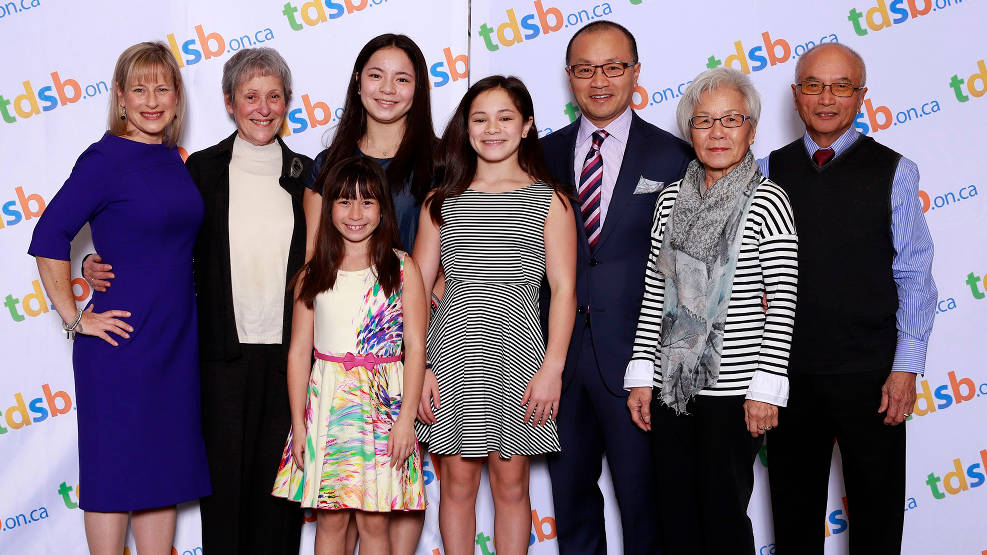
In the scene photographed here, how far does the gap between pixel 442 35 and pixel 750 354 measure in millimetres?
1703

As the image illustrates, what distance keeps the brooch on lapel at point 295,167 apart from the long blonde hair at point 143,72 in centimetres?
34

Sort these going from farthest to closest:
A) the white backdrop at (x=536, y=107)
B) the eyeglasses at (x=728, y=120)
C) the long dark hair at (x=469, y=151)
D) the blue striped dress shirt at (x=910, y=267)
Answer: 1. the white backdrop at (x=536, y=107)
2. the long dark hair at (x=469, y=151)
3. the blue striped dress shirt at (x=910, y=267)
4. the eyeglasses at (x=728, y=120)

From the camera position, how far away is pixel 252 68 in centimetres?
262

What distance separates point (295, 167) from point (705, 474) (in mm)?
1516

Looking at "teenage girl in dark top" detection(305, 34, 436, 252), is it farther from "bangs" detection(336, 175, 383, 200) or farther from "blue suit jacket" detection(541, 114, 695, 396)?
"blue suit jacket" detection(541, 114, 695, 396)

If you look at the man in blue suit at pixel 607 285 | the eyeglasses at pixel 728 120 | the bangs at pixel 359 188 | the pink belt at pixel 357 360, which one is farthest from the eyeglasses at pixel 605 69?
the pink belt at pixel 357 360

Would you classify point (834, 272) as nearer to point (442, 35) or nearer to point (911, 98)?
point (911, 98)

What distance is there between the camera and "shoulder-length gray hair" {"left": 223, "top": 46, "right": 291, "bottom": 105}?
2.62 meters

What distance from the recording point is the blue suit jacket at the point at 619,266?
2412 millimetres

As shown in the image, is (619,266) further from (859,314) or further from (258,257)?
(258,257)

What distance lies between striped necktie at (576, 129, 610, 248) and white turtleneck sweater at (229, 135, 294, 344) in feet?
2.96

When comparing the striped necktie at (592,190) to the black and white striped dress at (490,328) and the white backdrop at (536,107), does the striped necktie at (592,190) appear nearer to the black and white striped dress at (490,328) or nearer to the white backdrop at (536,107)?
the black and white striped dress at (490,328)

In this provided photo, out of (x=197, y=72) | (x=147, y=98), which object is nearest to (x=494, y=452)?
(x=147, y=98)

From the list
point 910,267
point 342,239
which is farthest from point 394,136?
point 910,267
